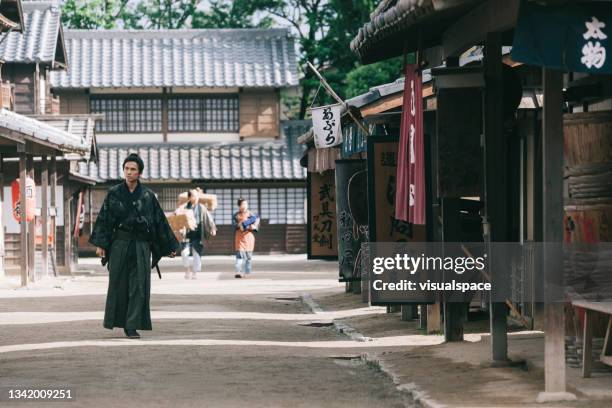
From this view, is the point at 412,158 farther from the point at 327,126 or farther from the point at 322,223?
the point at 322,223

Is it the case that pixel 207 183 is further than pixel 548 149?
Yes

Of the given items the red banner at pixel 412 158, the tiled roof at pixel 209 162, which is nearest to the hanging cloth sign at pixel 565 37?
the red banner at pixel 412 158

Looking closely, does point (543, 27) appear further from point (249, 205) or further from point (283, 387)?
point (249, 205)

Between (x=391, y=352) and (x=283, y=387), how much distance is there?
2.66 meters

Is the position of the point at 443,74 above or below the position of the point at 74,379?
above

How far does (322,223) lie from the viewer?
22.5m

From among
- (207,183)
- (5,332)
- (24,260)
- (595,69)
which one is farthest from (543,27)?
(207,183)

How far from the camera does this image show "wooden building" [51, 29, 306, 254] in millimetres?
45438

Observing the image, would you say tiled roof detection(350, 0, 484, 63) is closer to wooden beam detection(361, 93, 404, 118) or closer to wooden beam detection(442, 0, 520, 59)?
wooden beam detection(442, 0, 520, 59)

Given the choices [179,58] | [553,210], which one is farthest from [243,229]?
[553,210]

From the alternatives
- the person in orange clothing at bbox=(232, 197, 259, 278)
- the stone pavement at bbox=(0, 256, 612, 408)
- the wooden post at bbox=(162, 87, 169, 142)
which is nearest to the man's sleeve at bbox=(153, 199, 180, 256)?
the stone pavement at bbox=(0, 256, 612, 408)

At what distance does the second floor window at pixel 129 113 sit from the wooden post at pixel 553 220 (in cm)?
3785

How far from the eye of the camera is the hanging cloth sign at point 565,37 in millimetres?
8648

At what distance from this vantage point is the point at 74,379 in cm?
1067
